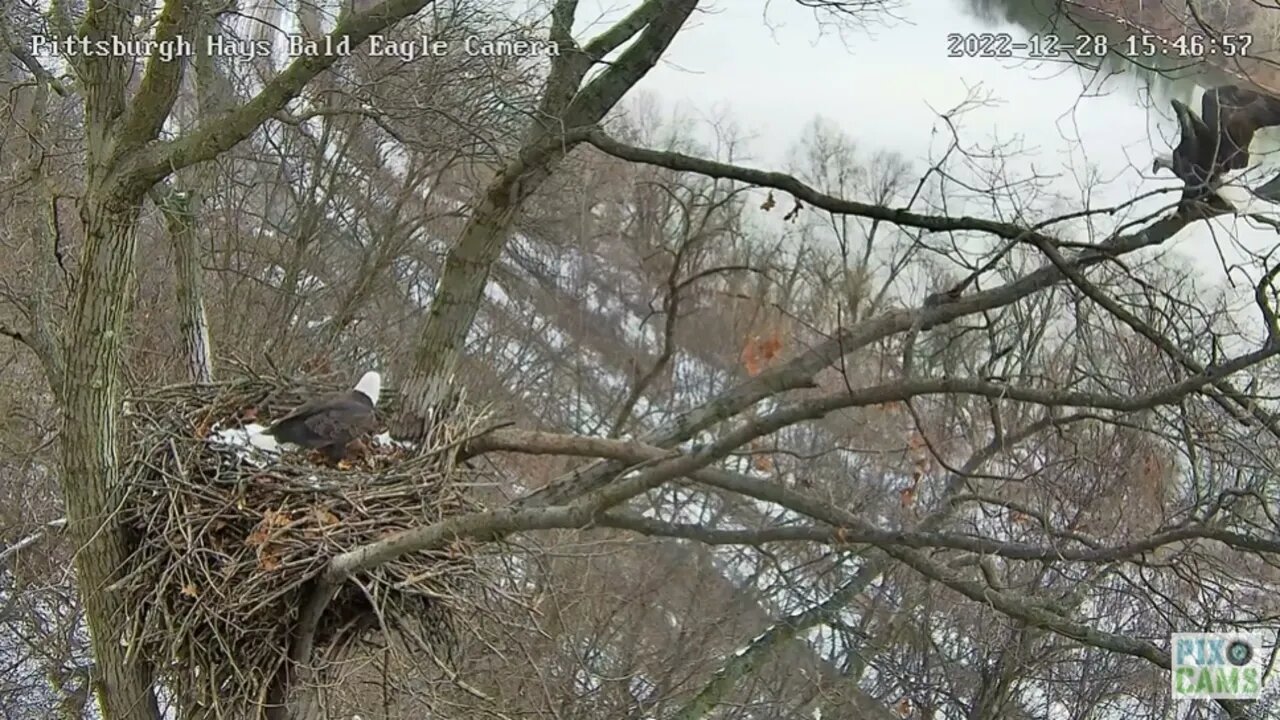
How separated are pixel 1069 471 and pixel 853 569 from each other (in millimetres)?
1509

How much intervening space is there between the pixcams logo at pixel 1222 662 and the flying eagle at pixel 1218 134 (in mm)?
1455

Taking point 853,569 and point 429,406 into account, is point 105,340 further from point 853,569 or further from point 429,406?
point 853,569

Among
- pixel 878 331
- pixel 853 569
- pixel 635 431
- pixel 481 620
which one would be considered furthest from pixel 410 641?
pixel 853 569

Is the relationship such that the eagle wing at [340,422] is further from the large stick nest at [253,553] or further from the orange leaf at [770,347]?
the orange leaf at [770,347]

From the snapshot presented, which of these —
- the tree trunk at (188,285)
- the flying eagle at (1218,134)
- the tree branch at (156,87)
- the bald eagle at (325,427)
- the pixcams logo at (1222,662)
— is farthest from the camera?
the tree trunk at (188,285)

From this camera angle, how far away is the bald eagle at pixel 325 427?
3125mm

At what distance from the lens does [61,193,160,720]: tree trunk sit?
3090 millimetres

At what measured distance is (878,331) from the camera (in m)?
2.98

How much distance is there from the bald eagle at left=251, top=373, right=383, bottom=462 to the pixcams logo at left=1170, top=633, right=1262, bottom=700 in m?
2.61

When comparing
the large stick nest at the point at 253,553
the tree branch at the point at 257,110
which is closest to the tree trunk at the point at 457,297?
the large stick nest at the point at 253,553

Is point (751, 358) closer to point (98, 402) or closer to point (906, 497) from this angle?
point (906, 497)

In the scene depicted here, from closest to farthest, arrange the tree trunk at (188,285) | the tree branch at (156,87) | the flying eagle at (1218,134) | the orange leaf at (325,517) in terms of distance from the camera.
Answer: the flying eagle at (1218,134) → the orange leaf at (325,517) → the tree branch at (156,87) → the tree trunk at (188,285)

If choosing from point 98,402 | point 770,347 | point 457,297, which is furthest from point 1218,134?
point 98,402

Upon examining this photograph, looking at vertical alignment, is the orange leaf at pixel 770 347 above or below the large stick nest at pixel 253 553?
above
